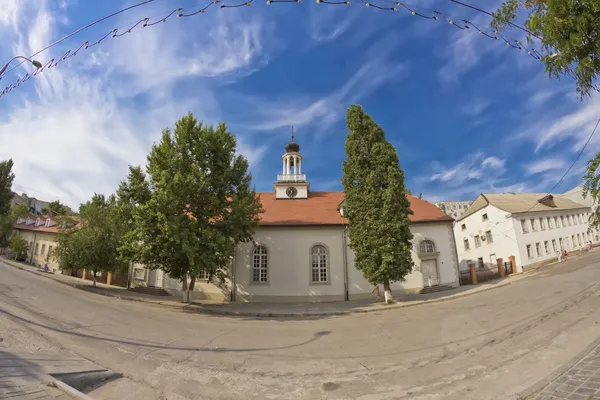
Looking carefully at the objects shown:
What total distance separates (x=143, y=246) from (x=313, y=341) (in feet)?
36.0

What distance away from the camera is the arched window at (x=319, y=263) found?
22125 mm

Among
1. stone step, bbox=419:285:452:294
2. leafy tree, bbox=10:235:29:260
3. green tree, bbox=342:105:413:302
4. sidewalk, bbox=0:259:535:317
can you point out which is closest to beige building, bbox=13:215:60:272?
leafy tree, bbox=10:235:29:260

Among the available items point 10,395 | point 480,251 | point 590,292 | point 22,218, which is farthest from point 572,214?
point 22,218

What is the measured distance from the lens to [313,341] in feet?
33.7

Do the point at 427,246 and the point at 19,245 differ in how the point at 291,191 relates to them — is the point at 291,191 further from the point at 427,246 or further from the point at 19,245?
the point at 19,245

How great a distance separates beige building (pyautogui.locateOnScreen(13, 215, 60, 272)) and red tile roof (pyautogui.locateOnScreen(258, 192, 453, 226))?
1296 inches

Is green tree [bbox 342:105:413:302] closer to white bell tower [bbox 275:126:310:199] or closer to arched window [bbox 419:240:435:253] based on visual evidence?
arched window [bbox 419:240:435:253]

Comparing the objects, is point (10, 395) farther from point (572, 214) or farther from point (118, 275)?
point (572, 214)

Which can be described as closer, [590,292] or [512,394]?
[512,394]

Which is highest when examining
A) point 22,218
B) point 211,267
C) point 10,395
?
point 22,218

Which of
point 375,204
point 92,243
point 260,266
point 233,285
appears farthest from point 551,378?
point 92,243

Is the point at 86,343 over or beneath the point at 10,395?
beneath

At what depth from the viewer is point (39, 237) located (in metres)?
42.7

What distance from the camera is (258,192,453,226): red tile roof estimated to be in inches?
923
